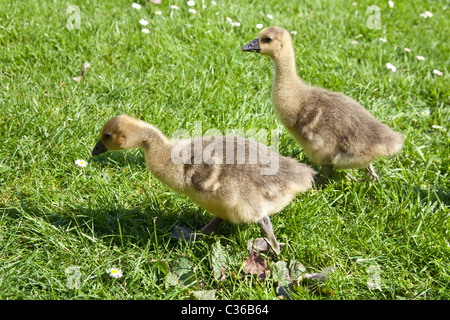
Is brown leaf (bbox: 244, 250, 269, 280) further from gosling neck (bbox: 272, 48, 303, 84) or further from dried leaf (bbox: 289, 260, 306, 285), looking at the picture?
gosling neck (bbox: 272, 48, 303, 84)

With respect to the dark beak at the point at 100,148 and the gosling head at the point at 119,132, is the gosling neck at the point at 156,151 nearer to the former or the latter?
the gosling head at the point at 119,132

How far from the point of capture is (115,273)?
3.10 meters

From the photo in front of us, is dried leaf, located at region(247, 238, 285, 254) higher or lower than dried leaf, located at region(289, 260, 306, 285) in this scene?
higher

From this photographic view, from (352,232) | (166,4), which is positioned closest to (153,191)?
(352,232)

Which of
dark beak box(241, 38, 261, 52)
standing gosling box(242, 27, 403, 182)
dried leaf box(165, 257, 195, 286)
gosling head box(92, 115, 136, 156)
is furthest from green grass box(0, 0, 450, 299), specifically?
dark beak box(241, 38, 261, 52)

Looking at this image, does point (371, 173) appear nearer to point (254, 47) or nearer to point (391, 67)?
point (254, 47)

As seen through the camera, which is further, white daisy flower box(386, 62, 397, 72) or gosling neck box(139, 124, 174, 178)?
white daisy flower box(386, 62, 397, 72)

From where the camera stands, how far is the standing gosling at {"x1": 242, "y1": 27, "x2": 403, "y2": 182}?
3.86 meters

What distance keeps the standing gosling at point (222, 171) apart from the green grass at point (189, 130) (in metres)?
0.36

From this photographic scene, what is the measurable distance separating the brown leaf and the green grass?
63 mm

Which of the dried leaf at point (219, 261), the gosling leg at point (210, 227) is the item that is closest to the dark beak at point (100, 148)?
the gosling leg at point (210, 227)

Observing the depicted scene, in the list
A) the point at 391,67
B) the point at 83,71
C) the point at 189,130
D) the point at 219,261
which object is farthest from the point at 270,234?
the point at 391,67

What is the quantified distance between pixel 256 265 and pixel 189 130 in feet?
5.86
